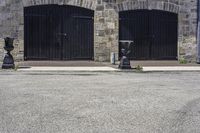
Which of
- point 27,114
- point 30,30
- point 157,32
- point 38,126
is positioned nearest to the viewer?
point 38,126

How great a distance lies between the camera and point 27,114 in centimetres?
948

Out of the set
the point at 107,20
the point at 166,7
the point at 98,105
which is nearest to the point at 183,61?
the point at 166,7

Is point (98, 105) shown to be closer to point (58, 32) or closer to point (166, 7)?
point (58, 32)

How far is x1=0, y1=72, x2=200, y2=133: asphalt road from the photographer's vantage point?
8.53 meters


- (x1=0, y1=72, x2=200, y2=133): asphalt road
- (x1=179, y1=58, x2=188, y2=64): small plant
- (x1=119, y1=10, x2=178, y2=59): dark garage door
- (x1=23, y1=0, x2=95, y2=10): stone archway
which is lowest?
(x1=0, y1=72, x2=200, y2=133): asphalt road

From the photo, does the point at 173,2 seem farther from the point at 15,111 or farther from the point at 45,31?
the point at 15,111

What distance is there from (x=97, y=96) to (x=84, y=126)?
12.0 feet

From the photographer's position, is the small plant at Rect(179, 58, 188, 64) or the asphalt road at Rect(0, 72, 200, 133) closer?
the asphalt road at Rect(0, 72, 200, 133)

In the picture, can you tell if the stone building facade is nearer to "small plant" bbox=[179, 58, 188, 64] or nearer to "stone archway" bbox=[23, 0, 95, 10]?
"stone archway" bbox=[23, 0, 95, 10]

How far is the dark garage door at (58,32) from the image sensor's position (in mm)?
24266

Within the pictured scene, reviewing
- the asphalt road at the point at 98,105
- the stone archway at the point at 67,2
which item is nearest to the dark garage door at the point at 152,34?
the stone archway at the point at 67,2

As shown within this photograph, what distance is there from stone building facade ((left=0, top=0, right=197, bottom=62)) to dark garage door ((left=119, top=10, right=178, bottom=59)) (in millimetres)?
356

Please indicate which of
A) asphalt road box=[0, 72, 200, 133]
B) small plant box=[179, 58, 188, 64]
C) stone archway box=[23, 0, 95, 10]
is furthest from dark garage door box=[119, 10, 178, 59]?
asphalt road box=[0, 72, 200, 133]

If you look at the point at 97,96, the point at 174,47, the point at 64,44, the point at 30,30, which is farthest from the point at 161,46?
the point at 97,96
